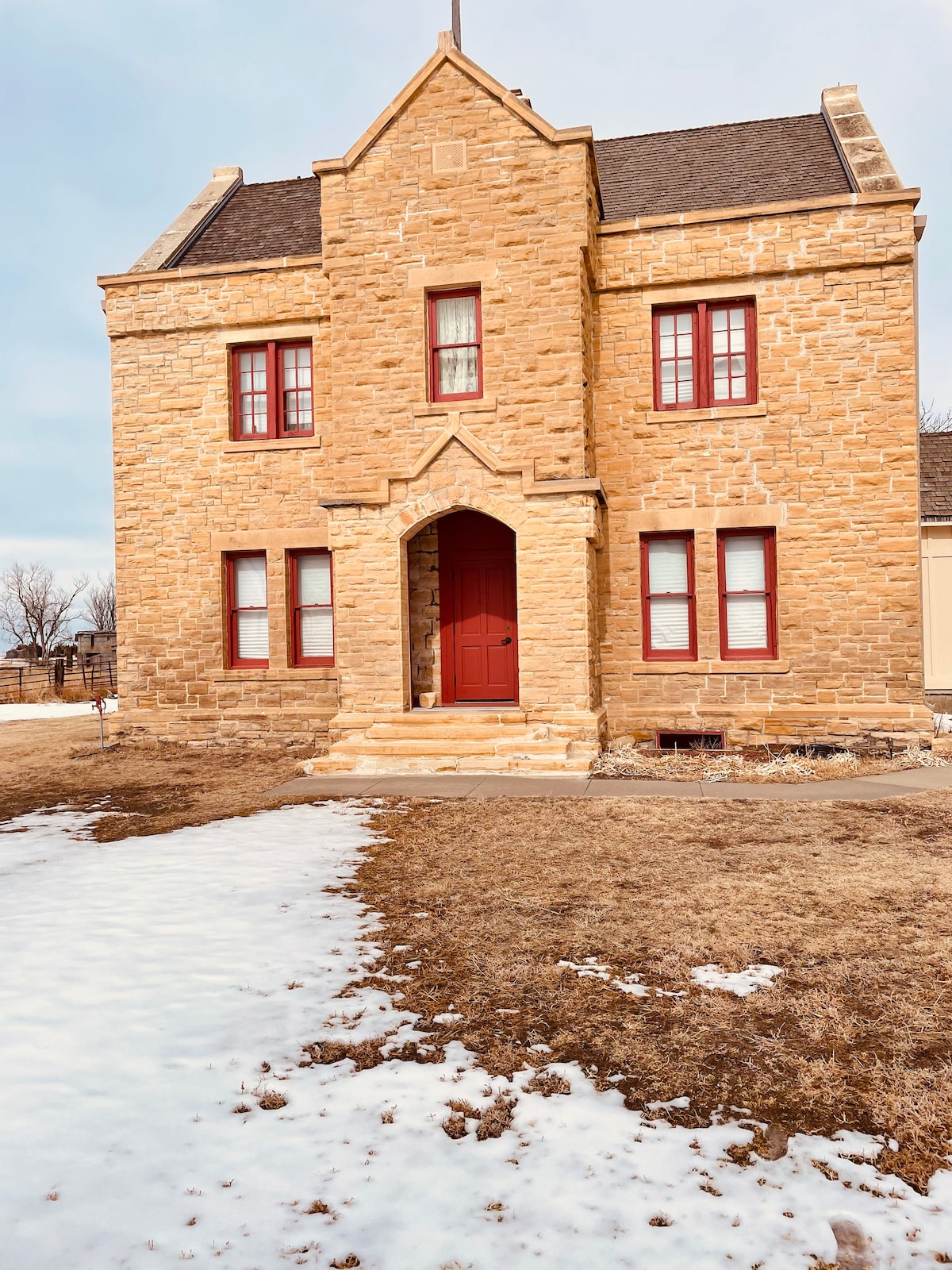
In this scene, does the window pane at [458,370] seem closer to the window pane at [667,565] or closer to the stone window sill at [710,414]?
the stone window sill at [710,414]

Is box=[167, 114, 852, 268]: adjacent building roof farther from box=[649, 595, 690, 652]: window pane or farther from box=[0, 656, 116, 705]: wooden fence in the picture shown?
box=[0, 656, 116, 705]: wooden fence

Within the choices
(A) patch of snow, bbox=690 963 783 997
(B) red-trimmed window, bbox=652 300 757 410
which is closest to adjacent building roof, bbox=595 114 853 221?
(B) red-trimmed window, bbox=652 300 757 410

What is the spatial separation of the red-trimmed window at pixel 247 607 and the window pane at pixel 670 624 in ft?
21.4

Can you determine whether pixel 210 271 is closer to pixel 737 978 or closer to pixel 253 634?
pixel 253 634

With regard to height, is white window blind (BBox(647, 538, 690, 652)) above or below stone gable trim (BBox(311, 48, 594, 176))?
below

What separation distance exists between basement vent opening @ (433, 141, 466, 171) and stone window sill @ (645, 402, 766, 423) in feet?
14.9

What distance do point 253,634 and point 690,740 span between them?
7.52m

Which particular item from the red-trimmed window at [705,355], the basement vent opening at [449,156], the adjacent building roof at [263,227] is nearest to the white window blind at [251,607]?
the adjacent building roof at [263,227]

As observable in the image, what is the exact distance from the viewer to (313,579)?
47.8 feet

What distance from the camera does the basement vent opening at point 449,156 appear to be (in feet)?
40.8

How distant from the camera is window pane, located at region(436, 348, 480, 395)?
41.7ft

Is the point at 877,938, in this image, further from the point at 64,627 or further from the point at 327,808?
the point at 64,627

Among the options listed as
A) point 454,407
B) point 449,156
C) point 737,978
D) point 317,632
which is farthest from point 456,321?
point 737,978

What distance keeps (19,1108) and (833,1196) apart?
3.15 meters
